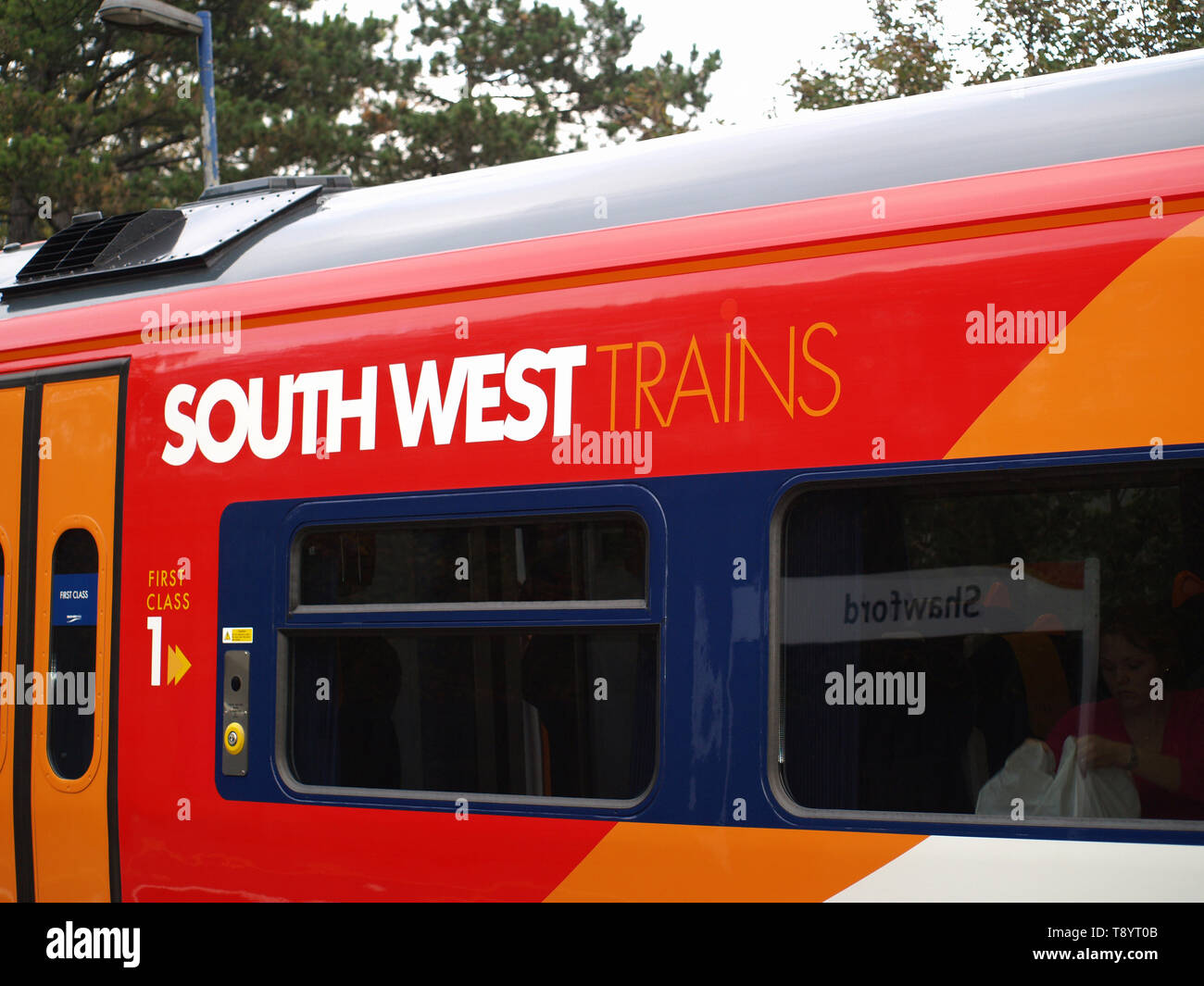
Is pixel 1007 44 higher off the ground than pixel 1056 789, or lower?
higher

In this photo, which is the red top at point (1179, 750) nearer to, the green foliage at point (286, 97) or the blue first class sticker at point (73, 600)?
the blue first class sticker at point (73, 600)

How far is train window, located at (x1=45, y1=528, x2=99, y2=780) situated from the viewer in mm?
4387

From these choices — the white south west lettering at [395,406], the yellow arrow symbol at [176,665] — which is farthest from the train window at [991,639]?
the yellow arrow symbol at [176,665]

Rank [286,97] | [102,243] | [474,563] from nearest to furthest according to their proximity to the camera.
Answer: [474,563] → [102,243] → [286,97]

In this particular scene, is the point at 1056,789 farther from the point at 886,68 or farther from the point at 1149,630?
the point at 886,68

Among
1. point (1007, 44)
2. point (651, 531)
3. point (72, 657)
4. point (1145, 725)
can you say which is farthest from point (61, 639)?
point (1007, 44)


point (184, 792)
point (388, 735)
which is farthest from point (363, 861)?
point (184, 792)

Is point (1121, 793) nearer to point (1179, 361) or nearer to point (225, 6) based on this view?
point (1179, 361)

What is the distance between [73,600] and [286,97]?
21.7 meters

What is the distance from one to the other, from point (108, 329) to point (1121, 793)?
3.46 metres

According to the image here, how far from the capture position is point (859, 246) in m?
3.33

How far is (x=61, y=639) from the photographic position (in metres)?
4.46

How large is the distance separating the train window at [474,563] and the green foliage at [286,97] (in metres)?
13.4

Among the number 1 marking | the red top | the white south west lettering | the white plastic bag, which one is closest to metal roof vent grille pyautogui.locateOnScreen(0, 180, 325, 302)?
the white south west lettering
